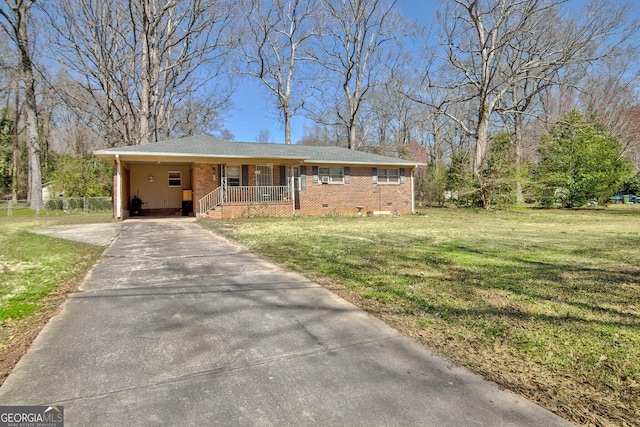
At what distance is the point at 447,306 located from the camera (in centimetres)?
352

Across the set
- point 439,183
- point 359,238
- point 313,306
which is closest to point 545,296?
point 313,306

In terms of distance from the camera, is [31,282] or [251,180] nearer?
[31,282]

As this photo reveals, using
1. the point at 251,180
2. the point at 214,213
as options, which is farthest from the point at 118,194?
the point at 251,180

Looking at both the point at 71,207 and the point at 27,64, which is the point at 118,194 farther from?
the point at 27,64

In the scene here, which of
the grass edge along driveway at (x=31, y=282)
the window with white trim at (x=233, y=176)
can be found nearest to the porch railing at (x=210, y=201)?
the window with white trim at (x=233, y=176)

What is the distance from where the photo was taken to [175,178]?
1783 centimetres

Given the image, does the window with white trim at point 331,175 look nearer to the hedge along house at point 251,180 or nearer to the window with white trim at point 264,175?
the hedge along house at point 251,180

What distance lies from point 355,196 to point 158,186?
1004 centimetres

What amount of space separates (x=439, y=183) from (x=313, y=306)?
21700 millimetres

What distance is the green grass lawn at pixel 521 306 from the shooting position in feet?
7.05

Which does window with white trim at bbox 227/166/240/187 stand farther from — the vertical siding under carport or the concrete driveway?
the concrete driveway

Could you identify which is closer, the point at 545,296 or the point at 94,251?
the point at 545,296

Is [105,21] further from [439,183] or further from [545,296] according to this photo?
[545,296]

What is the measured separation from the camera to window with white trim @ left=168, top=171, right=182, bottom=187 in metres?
17.7
